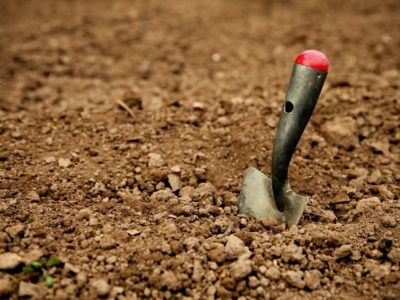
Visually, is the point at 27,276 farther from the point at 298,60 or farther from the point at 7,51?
the point at 7,51

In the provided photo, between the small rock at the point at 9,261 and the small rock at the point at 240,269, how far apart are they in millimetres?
818

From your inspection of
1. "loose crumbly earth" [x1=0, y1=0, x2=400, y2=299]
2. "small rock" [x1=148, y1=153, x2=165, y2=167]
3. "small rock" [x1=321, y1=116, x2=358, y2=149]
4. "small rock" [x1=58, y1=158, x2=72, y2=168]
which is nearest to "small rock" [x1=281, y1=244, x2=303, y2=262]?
"loose crumbly earth" [x1=0, y1=0, x2=400, y2=299]

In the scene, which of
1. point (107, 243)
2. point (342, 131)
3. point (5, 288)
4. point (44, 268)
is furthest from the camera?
point (342, 131)

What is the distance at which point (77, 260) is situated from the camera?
1.57 metres

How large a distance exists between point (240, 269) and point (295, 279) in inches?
8.8

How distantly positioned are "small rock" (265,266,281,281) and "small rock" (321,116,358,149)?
3.49 feet

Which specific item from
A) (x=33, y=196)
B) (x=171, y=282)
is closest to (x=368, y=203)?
(x=171, y=282)

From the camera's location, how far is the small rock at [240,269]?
1.53 metres

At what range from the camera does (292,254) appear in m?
1.62

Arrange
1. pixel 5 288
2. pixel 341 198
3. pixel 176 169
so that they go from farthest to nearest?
pixel 176 169, pixel 341 198, pixel 5 288

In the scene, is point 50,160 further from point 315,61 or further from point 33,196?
point 315,61

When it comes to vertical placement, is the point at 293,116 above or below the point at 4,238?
above

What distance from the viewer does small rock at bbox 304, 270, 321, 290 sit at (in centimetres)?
155

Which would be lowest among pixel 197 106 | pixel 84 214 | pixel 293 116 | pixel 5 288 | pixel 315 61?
pixel 5 288
